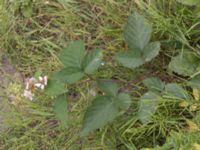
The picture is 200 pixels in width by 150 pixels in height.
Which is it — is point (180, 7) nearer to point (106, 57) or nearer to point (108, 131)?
point (106, 57)

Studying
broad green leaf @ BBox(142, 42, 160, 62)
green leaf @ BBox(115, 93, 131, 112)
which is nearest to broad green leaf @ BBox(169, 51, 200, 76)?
broad green leaf @ BBox(142, 42, 160, 62)

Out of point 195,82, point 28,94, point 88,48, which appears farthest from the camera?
point 88,48

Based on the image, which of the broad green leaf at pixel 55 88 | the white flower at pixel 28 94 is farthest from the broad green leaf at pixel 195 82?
the white flower at pixel 28 94

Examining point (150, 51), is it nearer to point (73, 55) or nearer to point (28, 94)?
point (73, 55)

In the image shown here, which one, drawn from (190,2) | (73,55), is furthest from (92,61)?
(190,2)

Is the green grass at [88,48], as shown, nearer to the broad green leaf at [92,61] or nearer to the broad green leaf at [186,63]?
the broad green leaf at [186,63]

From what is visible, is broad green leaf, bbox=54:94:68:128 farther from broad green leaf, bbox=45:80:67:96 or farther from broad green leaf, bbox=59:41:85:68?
broad green leaf, bbox=59:41:85:68
